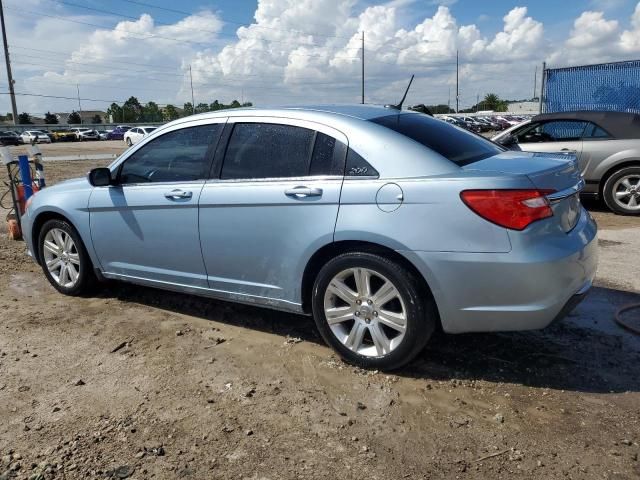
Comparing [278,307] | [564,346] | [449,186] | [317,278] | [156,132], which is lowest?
[564,346]

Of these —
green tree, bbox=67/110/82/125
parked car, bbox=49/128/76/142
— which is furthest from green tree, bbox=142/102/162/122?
parked car, bbox=49/128/76/142

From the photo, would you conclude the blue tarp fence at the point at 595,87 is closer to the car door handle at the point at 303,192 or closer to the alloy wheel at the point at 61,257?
the car door handle at the point at 303,192

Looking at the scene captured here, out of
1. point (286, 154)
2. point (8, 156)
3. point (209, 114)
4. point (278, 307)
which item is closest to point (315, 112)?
point (286, 154)

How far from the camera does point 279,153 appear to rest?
12.4ft

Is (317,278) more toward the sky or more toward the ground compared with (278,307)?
more toward the sky

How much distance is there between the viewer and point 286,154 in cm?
375

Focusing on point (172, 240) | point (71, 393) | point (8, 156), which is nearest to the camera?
point (71, 393)

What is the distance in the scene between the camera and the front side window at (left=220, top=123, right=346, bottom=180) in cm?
357

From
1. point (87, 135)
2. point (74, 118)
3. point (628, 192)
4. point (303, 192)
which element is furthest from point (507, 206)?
point (74, 118)

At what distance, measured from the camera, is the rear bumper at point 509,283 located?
302 centimetres

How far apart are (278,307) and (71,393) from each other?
1399 mm

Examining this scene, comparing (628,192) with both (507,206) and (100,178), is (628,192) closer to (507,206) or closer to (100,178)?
(507,206)

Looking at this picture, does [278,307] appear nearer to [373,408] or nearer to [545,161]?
[373,408]

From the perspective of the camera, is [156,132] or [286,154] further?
[156,132]
